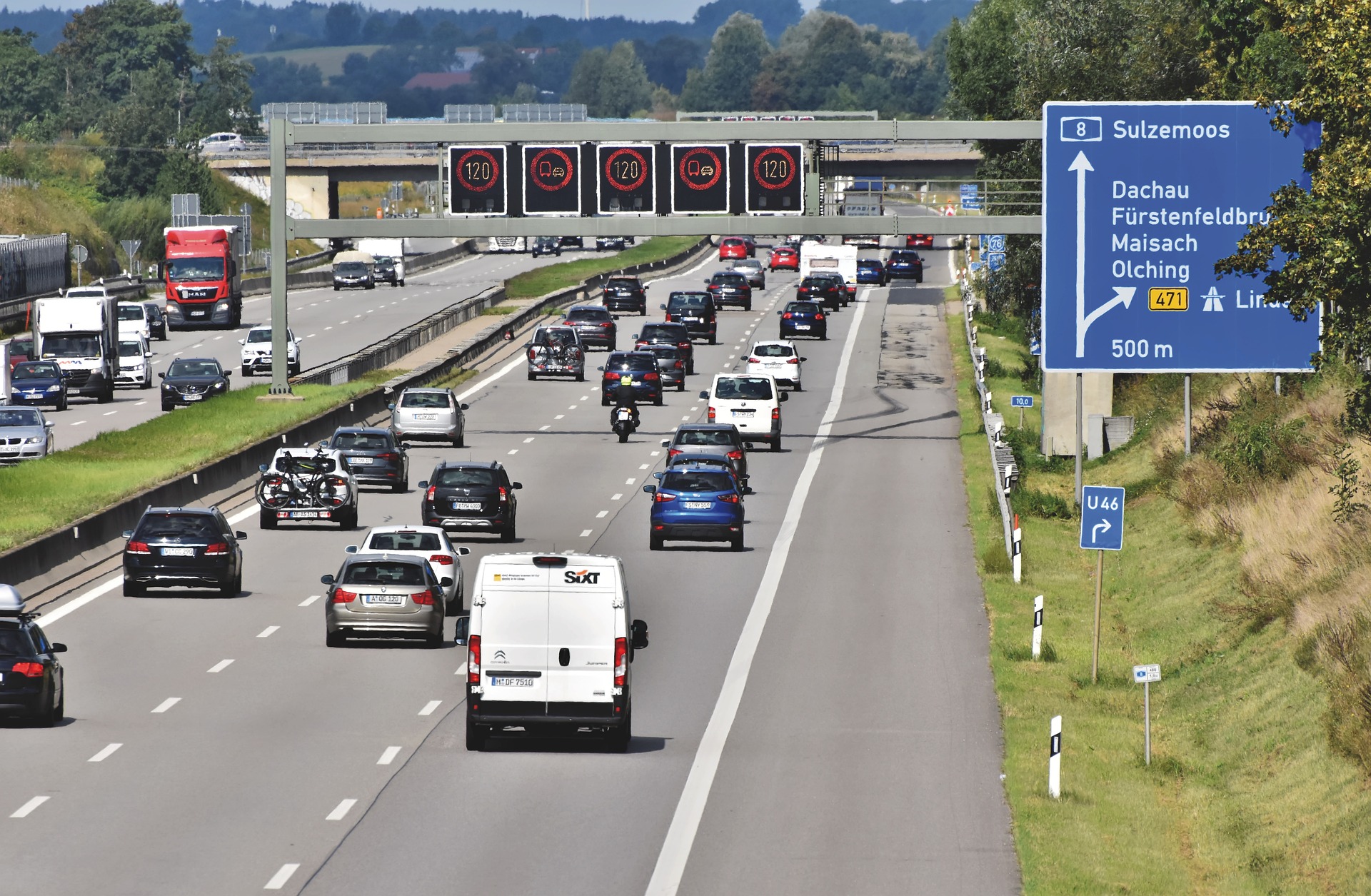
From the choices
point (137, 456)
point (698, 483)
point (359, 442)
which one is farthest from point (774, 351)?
point (698, 483)

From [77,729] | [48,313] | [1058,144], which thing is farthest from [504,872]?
[48,313]

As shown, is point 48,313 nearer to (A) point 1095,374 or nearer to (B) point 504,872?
(A) point 1095,374

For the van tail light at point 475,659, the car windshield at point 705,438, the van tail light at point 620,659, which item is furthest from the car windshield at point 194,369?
the van tail light at point 620,659

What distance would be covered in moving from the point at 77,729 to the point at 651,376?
41.3 metres

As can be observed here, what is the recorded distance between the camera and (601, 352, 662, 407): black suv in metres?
64.2

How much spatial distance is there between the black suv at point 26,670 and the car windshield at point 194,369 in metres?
39.4

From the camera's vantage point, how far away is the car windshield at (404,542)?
106 ft

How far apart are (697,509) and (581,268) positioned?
8747cm

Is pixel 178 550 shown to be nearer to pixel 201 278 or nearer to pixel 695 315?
pixel 695 315

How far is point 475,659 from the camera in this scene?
2228 cm

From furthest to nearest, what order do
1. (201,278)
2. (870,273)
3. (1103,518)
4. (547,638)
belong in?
(870,273) → (201,278) → (1103,518) → (547,638)

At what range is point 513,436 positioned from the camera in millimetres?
58250

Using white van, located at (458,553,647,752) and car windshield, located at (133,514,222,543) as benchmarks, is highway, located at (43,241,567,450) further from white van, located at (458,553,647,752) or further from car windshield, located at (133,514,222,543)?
white van, located at (458,553,647,752)

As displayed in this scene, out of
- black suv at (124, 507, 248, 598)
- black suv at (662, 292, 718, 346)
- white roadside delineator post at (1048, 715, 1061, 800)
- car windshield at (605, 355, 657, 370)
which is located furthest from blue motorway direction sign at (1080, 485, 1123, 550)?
black suv at (662, 292, 718, 346)
